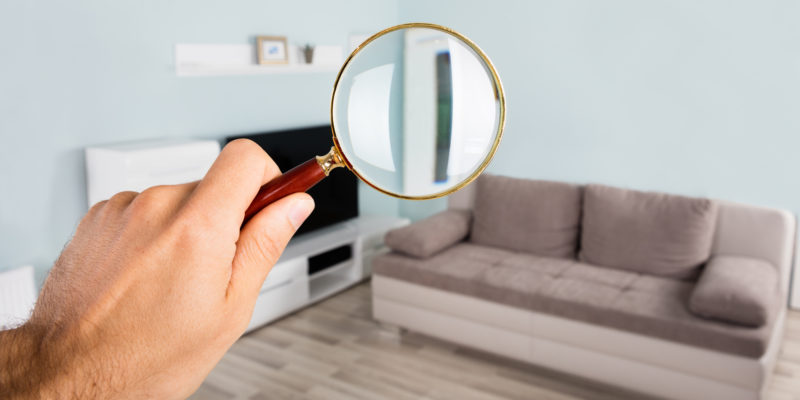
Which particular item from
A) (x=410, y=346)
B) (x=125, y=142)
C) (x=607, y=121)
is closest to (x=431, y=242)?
(x=410, y=346)

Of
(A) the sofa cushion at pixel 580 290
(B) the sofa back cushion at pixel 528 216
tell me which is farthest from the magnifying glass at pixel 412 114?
(B) the sofa back cushion at pixel 528 216

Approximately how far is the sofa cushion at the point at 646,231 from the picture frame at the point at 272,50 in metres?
2.00

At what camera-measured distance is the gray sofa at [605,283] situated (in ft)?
8.53

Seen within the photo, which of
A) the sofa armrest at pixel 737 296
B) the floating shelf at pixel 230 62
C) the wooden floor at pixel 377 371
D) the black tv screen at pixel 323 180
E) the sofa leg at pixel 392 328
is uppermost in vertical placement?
the floating shelf at pixel 230 62

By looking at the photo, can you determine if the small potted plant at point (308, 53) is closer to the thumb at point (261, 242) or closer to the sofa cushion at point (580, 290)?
the sofa cushion at point (580, 290)

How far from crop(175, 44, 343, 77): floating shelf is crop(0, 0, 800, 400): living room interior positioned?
0.02 meters

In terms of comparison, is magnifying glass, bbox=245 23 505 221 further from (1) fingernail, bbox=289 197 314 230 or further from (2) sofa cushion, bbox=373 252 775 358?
(2) sofa cushion, bbox=373 252 775 358

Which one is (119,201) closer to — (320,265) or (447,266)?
(447,266)

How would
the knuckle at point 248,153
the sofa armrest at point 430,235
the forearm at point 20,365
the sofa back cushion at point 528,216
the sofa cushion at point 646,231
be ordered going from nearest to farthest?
the forearm at point 20,365, the knuckle at point 248,153, the sofa cushion at point 646,231, the sofa armrest at point 430,235, the sofa back cushion at point 528,216

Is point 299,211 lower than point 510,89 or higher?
lower

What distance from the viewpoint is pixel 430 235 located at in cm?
355

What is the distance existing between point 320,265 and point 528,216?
1321 millimetres

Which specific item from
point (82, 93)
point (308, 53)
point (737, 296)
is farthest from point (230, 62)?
point (737, 296)

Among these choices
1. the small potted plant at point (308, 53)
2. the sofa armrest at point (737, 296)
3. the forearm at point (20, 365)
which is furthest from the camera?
the small potted plant at point (308, 53)
